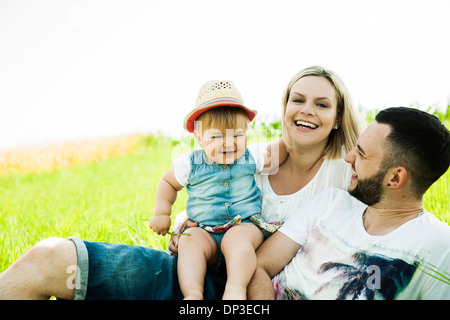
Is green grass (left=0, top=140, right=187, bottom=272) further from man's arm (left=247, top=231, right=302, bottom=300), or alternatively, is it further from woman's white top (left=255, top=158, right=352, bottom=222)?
man's arm (left=247, top=231, right=302, bottom=300)

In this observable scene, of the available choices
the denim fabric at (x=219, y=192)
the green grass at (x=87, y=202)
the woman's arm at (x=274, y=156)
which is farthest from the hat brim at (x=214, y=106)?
the green grass at (x=87, y=202)

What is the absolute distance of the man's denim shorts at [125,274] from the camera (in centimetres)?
197

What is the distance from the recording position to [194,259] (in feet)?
6.90

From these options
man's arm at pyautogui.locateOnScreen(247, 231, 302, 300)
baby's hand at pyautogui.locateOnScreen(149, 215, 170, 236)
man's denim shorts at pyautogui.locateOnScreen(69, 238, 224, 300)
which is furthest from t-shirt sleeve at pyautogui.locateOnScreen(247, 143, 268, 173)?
man's denim shorts at pyautogui.locateOnScreen(69, 238, 224, 300)

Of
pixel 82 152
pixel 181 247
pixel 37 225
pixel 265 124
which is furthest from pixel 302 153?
pixel 82 152

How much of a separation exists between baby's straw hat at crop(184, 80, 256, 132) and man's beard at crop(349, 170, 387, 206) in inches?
33.2

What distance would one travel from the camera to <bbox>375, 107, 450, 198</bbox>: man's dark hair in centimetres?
190

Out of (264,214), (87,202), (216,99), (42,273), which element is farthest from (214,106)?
(87,202)

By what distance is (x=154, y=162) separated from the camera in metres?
9.37

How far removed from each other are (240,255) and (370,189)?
0.80 metres

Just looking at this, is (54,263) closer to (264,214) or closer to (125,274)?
(125,274)

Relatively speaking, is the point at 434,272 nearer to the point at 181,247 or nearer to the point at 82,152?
the point at 181,247

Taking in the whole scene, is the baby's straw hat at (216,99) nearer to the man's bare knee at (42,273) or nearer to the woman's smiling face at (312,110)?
the woman's smiling face at (312,110)
